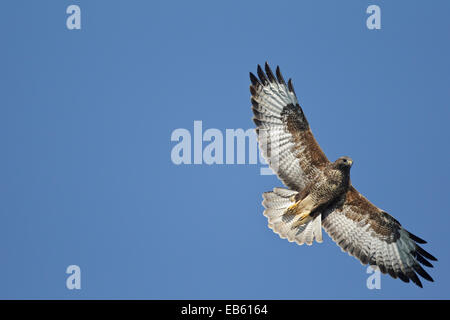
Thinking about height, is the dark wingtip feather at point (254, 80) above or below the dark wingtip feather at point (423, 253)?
above

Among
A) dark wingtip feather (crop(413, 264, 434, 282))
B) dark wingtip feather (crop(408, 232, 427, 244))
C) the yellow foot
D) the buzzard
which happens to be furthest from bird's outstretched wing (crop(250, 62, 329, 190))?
dark wingtip feather (crop(413, 264, 434, 282))

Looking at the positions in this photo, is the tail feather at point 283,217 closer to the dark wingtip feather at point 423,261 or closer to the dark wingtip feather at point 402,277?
the dark wingtip feather at point 402,277

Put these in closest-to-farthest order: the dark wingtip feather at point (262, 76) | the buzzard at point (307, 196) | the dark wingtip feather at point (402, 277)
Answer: the buzzard at point (307, 196), the dark wingtip feather at point (262, 76), the dark wingtip feather at point (402, 277)

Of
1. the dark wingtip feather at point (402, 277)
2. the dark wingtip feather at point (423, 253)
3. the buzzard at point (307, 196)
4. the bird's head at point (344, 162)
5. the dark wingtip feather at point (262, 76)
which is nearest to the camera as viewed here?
the bird's head at point (344, 162)

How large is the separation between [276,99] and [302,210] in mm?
1918

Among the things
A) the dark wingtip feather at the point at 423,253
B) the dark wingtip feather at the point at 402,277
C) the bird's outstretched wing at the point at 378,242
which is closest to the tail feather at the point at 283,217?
the bird's outstretched wing at the point at 378,242

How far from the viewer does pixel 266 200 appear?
11.6m

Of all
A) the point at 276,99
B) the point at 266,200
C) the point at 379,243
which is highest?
the point at 276,99

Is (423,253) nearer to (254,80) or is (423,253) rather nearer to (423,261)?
(423,261)

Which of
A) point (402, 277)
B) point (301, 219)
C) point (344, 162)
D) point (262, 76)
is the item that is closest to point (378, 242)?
point (402, 277)

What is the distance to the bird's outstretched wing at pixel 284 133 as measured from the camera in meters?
11.5

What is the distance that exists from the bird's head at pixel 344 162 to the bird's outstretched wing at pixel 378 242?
2.85 feet
